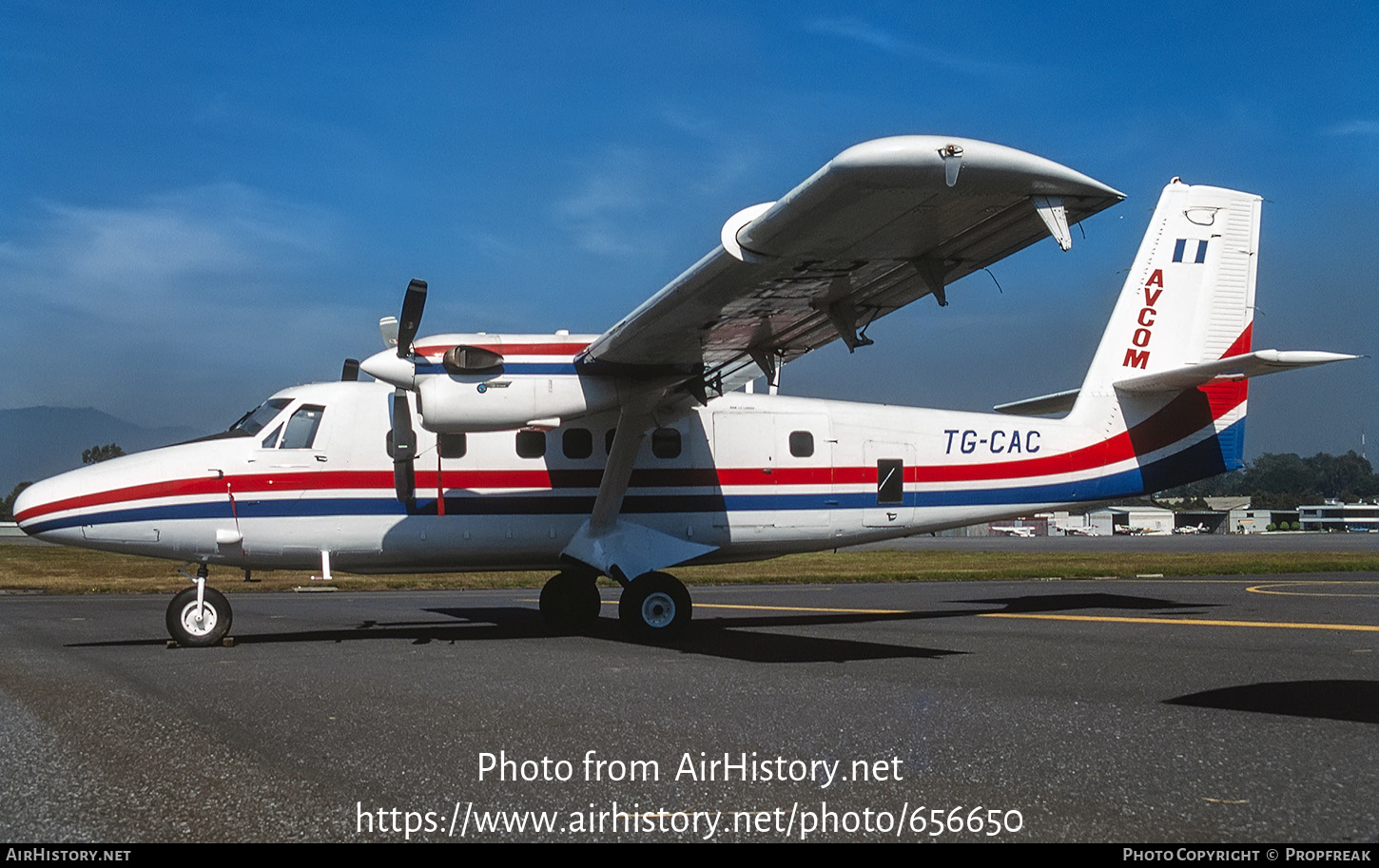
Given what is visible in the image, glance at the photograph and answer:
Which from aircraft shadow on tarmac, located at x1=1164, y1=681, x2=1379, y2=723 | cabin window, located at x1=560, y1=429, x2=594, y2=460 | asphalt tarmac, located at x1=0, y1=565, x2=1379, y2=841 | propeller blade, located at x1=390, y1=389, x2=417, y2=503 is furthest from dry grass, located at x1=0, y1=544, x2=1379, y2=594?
aircraft shadow on tarmac, located at x1=1164, y1=681, x2=1379, y2=723

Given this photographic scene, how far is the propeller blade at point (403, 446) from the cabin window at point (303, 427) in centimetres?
116

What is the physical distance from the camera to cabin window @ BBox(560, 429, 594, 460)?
1412 centimetres

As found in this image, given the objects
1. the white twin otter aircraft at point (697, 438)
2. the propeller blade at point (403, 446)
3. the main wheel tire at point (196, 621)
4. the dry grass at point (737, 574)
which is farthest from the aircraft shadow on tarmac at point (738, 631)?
the dry grass at point (737, 574)

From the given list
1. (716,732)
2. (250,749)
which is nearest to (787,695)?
(716,732)

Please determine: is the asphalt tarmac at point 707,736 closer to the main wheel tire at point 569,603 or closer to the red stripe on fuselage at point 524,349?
the main wheel tire at point 569,603

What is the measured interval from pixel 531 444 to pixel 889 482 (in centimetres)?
510

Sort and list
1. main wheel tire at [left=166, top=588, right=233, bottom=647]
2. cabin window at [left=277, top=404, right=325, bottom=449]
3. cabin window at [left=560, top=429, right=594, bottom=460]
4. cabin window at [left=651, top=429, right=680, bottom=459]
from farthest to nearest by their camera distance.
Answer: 1. cabin window at [left=651, top=429, right=680, bottom=459]
2. cabin window at [left=560, top=429, right=594, bottom=460]
3. cabin window at [left=277, top=404, right=325, bottom=449]
4. main wheel tire at [left=166, top=588, right=233, bottom=647]

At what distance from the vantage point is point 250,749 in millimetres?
5930

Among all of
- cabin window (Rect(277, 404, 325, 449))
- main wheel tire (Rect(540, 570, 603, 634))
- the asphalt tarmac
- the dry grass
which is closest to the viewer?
the asphalt tarmac

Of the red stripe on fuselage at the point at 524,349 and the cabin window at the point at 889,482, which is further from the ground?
the red stripe on fuselage at the point at 524,349

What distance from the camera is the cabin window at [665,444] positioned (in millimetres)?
14359

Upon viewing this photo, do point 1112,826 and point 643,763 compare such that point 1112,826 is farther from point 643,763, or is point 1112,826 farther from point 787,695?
point 787,695

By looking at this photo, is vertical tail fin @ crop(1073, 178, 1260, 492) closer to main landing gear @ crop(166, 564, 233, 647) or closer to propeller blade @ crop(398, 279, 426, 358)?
propeller blade @ crop(398, 279, 426, 358)

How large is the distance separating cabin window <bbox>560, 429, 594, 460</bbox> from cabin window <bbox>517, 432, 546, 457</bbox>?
0.27 meters
